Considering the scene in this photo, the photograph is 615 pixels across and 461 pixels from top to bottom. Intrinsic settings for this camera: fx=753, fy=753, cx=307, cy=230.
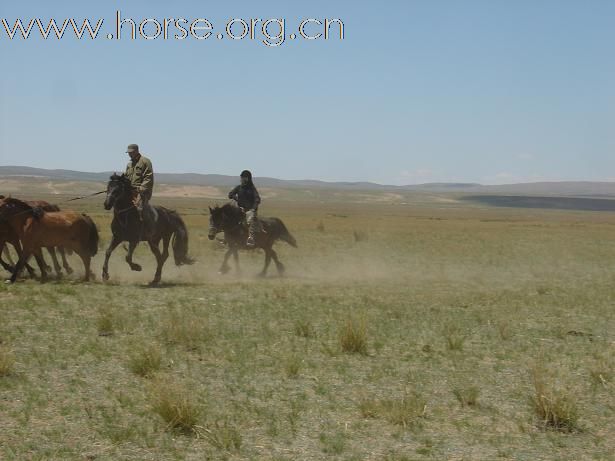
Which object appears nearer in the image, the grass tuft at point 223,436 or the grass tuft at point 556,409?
the grass tuft at point 223,436

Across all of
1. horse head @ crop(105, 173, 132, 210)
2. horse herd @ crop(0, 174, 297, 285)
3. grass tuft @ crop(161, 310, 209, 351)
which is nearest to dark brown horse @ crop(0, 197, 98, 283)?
horse herd @ crop(0, 174, 297, 285)

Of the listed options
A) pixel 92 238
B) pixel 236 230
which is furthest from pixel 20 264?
pixel 236 230

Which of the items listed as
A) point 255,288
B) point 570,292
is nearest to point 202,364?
point 255,288

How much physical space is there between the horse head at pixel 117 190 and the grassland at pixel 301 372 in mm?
1801

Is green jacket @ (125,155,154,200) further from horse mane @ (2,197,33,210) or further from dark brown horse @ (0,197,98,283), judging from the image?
horse mane @ (2,197,33,210)

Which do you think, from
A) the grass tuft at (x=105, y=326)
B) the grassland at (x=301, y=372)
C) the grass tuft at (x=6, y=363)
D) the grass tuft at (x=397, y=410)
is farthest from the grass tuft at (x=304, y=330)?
the grass tuft at (x=6, y=363)

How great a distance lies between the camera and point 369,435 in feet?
22.7

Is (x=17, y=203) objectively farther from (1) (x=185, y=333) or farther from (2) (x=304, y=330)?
(2) (x=304, y=330)

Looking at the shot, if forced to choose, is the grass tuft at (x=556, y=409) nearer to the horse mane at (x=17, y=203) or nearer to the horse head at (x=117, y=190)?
the horse head at (x=117, y=190)

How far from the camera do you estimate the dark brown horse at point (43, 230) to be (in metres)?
15.5

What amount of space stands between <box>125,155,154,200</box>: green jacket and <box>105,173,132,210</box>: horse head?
0.25 metres

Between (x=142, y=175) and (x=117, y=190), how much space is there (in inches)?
30.3

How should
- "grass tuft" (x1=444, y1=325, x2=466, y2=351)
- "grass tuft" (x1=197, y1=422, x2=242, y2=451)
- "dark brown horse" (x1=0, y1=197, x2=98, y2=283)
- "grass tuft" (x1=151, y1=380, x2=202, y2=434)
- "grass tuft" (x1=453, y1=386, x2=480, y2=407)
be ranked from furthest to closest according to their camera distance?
"dark brown horse" (x1=0, y1=197, x2=98, y2=283)
"grass tuft" (x1=444, y1=325, x2=466, y2=351)
"grass tuft" (x1=453, y1=386, x2=480, y2=407)
"grass tuft" (x1=151, y1=380, x2=202, y2=434)
"grass tuft" (x1=197, y1=422, x2=242, y2=451)

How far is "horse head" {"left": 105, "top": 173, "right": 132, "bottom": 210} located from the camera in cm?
1568
